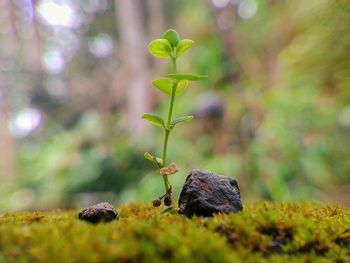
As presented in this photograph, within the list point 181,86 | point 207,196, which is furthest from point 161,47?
point 207,196

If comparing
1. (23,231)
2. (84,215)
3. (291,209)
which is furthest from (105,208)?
(291,209)

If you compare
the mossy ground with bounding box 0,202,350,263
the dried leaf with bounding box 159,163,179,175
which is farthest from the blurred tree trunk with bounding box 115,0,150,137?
the mossy ground with bounding box 0,202,350,263

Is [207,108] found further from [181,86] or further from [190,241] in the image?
[190,241]

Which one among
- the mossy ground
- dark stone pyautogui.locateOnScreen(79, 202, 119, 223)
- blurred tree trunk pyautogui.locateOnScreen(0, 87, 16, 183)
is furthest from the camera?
blurred tree trunk pyautogui.locateOnScreen(0, 87, 16, 183)

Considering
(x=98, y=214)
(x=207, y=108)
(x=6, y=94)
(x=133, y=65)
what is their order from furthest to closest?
(x=133, y=65)
(x=6, y=94)
(x=207, y=108)
(x=98, y=214)

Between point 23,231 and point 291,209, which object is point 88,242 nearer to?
point 23,231

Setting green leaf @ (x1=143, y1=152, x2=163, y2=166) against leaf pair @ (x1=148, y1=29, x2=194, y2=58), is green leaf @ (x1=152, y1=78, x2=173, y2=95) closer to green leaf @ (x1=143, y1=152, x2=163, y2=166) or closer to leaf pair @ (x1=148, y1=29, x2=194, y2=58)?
leaf pair @ (x1=148, y1=29, x2=194, y2=58)

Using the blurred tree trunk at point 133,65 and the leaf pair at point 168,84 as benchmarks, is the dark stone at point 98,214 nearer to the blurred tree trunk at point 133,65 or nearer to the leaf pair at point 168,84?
the leaf pair at point 168,84
